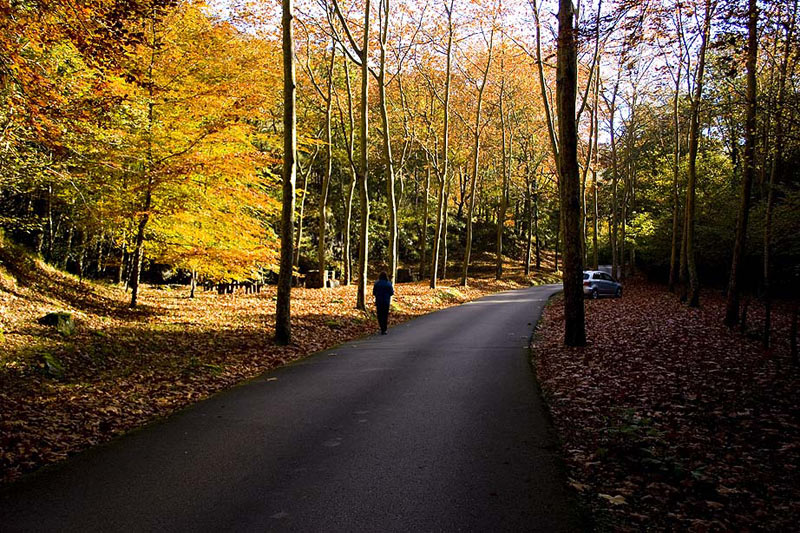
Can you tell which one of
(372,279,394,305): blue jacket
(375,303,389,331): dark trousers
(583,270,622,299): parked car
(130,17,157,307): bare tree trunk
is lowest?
(375,303,389,331): dark trousers

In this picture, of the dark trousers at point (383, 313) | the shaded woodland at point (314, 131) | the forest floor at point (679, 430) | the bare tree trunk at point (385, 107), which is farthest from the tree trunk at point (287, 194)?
the bare tree trunk at point (385, 107)

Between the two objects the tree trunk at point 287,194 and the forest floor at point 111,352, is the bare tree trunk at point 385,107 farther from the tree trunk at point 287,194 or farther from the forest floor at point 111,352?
the tree trunk at point 287,194

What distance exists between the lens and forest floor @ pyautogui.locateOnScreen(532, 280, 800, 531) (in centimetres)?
397

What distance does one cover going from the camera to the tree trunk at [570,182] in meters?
11.1

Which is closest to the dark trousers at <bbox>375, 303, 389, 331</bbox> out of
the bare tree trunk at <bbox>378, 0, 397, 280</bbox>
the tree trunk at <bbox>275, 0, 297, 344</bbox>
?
the tree trunk at <bbox>275, 0, 297, 344</bbox>

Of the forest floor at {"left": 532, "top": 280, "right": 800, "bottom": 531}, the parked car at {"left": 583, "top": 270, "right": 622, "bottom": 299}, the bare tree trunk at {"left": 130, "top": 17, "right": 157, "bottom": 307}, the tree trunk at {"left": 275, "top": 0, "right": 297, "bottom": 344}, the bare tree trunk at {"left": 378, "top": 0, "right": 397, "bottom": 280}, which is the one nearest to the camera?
the forest floor at {"left": 532, "top": 280, "right": 800, "bottom": 531}

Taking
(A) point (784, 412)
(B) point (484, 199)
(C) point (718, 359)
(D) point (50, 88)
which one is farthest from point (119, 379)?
(B) point (484, 199)

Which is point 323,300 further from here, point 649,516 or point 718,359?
point 649,516

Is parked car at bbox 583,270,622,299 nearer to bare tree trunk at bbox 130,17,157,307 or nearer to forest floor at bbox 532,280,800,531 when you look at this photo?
forest floor at bbox 532,280,800,531

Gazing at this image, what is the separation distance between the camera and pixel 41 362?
823 centimetres

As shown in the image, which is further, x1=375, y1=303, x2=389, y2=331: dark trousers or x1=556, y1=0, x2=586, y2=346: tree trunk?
x1=375, y1=303, x2=389, y2=331: dark trousers

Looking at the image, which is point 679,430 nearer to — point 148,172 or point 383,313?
point 383,313

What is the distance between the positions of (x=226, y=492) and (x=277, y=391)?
12.0 feet

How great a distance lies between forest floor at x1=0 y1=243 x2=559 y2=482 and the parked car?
12595 mm
